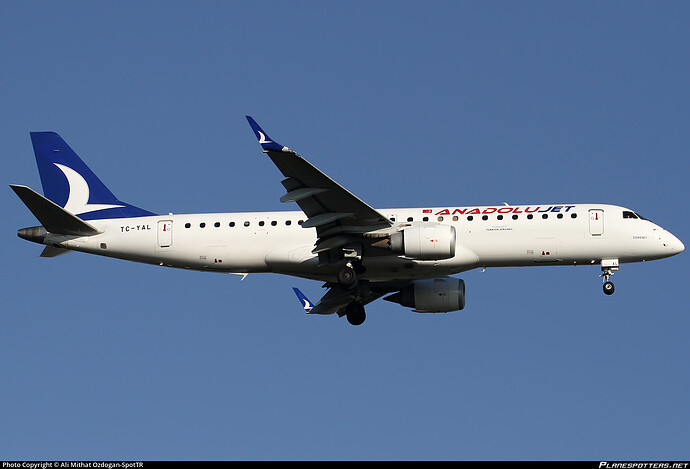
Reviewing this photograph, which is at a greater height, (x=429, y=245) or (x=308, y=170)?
(x=308, y=170)

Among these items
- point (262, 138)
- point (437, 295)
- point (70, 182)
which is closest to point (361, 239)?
point (437, 295)

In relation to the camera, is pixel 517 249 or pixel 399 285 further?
pixel 399 285

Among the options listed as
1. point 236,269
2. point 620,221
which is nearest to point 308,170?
point 236,269

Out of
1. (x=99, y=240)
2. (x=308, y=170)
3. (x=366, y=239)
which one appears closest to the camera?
(x=308, y=170)

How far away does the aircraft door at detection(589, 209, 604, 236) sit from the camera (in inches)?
1602

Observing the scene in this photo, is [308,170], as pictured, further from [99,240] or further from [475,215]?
[99,240]

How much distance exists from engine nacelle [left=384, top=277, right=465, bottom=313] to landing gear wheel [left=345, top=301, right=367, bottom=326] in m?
2.17

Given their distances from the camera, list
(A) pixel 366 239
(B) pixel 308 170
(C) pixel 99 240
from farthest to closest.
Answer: (C) pixel 99 240, (A) pixel 366 239, (B) pixel 308 170

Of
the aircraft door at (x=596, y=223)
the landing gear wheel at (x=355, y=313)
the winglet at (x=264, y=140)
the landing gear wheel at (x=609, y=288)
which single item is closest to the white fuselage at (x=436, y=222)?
the aircraft door at (x=596, y=223)

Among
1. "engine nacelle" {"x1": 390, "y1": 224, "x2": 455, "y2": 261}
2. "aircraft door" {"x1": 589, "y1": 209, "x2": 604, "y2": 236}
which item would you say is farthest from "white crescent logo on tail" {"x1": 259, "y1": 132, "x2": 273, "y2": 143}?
"aircraft door" {"x1": 589, "y1": 209, "x2": 604, "y2": 236}

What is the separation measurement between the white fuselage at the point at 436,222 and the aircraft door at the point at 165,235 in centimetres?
4

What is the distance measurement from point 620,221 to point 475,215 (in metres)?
5.96

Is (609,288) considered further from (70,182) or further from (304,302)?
(70,182)

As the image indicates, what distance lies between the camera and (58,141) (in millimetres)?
45719
